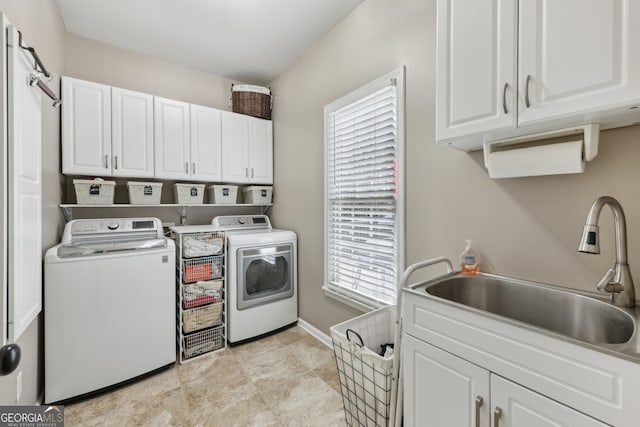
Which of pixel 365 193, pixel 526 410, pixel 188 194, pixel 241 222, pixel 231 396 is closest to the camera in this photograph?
pixel 526 410

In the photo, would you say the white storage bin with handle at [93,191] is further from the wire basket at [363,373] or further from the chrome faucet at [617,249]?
the chrome faucet at [617,249]

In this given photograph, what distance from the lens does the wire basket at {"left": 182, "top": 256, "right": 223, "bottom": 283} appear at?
2404 millimetres

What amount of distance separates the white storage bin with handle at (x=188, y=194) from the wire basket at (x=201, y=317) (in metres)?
1.10

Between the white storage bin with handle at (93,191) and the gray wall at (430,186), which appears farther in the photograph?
the white storage bin with handle at (93,191)

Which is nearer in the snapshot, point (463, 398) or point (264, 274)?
point (463, 398)

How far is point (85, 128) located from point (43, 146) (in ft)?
1.88

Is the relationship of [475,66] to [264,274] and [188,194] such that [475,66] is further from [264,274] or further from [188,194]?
[188,194]

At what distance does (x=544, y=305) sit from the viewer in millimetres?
1229

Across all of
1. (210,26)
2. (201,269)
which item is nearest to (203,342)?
(201,269)

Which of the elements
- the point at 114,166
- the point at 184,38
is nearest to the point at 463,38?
the point at 184,38

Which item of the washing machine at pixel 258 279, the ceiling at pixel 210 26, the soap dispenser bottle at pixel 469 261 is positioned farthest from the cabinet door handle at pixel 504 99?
the washing machine at pixel 258 279

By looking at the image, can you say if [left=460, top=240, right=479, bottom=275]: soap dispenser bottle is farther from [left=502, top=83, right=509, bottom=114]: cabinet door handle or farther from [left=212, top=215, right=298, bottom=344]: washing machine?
[left=212, top=215, right=298, bottom=344]: washing machine

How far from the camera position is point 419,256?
5.89ft

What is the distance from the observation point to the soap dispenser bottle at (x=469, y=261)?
1469 millimetres
